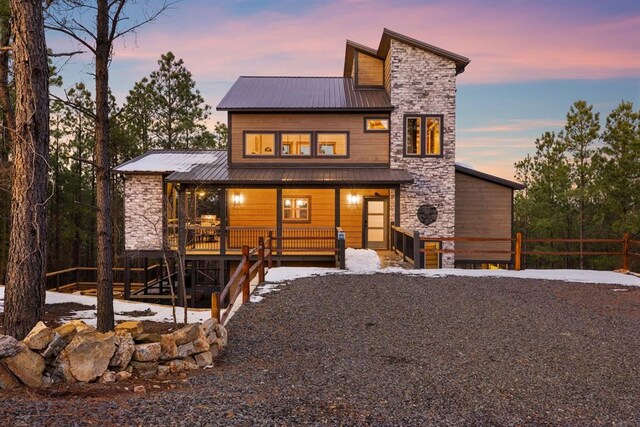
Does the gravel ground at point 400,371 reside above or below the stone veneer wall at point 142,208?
below

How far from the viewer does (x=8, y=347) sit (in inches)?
183

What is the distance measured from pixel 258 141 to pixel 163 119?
17.4 metres

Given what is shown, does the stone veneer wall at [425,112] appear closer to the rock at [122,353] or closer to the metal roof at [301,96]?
the metal roof at [301,96]

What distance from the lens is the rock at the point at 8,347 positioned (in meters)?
4.60

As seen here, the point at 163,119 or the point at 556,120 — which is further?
the point at 163,119

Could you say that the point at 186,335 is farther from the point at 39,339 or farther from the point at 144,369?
the point at 39,339

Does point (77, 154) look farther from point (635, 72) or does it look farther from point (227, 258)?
point (635, 72)

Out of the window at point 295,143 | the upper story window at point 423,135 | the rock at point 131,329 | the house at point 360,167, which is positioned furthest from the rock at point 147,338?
the upper story window at point 423,135

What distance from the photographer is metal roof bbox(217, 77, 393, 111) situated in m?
18.5

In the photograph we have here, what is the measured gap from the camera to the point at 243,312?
8398mm

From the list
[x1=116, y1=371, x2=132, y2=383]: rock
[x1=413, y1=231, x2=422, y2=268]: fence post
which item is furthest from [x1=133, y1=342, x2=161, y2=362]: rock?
[x1=413, y1=231, x2=422, y2=268]: fence post

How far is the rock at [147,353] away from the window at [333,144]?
14.0 meters

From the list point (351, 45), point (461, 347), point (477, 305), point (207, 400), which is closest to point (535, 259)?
point (351, 45)

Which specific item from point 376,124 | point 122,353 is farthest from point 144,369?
point 376,124
